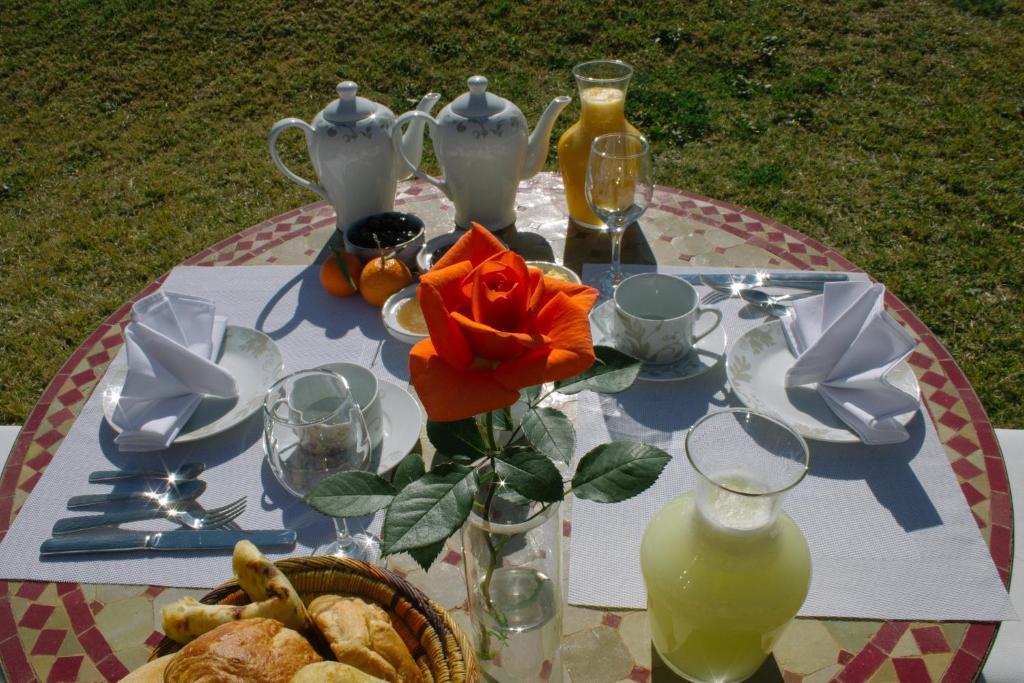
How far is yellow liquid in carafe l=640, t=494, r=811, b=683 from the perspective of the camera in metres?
0.82

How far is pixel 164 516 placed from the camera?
115cm

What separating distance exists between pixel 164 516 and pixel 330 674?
554mm

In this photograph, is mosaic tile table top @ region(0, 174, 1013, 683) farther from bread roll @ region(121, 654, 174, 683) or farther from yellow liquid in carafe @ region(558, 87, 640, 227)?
yellow liquid in carafe @ region(558, 87, 640, 227)

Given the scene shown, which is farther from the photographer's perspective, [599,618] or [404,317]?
[404,317]

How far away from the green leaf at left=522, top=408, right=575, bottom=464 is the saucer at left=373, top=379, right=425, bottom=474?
48cm

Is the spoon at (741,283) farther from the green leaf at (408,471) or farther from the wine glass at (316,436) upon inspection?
the green leaf at (408,471)

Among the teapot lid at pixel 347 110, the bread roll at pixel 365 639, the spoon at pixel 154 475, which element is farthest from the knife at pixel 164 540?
the teapot lid at pixel 347 110

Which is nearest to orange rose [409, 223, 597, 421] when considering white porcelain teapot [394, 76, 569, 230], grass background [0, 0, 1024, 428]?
white porcelain teapot [394, 76, 569, 230]

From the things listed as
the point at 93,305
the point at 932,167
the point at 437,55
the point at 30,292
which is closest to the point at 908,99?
the point at 932,167

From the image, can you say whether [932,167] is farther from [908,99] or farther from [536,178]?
[536,178]

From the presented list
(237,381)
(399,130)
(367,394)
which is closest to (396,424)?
(367,394)

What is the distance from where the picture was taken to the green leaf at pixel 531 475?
66cm

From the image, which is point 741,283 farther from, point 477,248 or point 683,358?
point 477,248

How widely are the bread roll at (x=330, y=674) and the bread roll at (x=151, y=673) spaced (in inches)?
6.8
